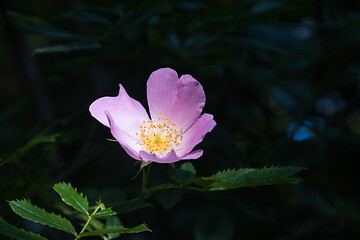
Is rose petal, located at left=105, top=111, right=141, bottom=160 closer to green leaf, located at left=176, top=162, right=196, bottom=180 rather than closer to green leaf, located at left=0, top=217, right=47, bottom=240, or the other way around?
green leaf, located at left=176, top=162, right=196, bottom=180

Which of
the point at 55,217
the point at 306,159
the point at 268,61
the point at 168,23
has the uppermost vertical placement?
the point at 168,23

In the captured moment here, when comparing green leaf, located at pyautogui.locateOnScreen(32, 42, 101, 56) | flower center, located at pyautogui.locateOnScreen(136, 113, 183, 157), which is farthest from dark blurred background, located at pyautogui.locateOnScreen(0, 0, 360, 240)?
flower center, located at pyautogui.locateOnScreen(136, 113, 183, 157)

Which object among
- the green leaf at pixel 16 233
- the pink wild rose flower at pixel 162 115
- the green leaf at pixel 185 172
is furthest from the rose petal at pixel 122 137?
the green leaf at pixel 16 233

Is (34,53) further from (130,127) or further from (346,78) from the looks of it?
(346,78)

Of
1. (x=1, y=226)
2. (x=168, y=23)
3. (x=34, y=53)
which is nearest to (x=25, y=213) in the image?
(x=1, y=226)

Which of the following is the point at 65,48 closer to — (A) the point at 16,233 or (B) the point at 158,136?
(B) the point at 158,136

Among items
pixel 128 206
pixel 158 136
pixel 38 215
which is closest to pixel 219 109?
pixel 158 136

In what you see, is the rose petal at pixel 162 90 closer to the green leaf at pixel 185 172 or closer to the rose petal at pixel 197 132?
the rose petal at pixel 197 132
